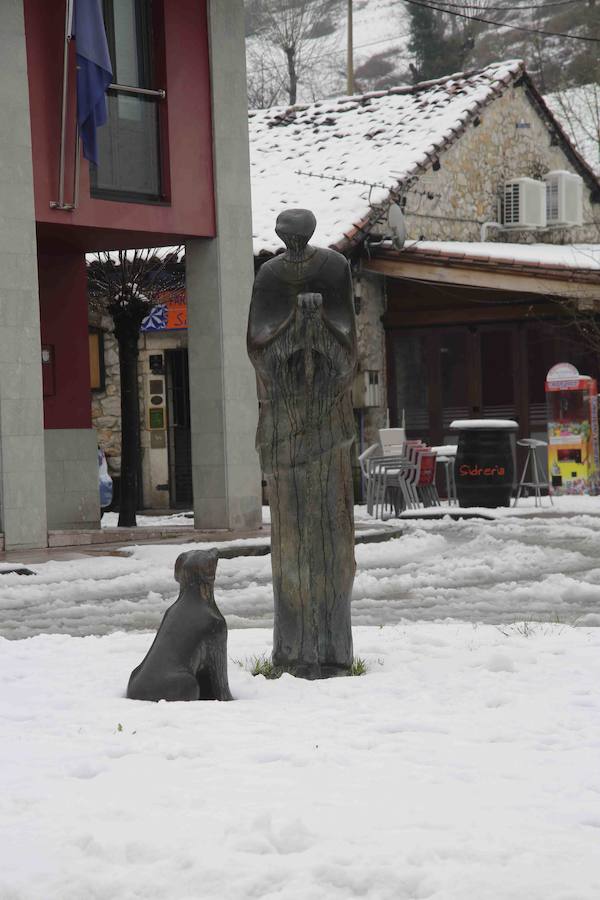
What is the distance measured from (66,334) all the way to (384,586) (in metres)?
6.25

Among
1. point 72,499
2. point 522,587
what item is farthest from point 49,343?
point 522,587

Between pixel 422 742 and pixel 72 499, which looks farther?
pixel 72 499

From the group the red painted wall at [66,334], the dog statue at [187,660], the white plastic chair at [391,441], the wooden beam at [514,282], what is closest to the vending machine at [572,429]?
the wooden beam at [514,282]

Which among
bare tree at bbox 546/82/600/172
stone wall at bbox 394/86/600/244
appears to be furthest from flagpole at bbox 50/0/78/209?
bare tree at bbox 546/82/600/172

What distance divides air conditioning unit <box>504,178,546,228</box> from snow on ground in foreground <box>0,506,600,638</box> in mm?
10540

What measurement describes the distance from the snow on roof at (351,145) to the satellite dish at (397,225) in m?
0.32

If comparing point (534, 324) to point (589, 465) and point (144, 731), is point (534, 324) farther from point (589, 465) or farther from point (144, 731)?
point (144, 731)

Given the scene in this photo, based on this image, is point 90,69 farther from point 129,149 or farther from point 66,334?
point 66,334

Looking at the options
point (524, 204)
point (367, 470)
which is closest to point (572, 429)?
point (367, 470)

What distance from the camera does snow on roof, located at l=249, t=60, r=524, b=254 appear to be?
20.4 meters

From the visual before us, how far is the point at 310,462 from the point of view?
6016 millimetres

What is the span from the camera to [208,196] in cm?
1487

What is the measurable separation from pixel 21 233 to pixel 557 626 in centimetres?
730

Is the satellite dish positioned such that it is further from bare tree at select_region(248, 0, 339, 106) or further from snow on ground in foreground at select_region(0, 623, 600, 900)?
bare tree at select_region(248, 0, 339, 106)
